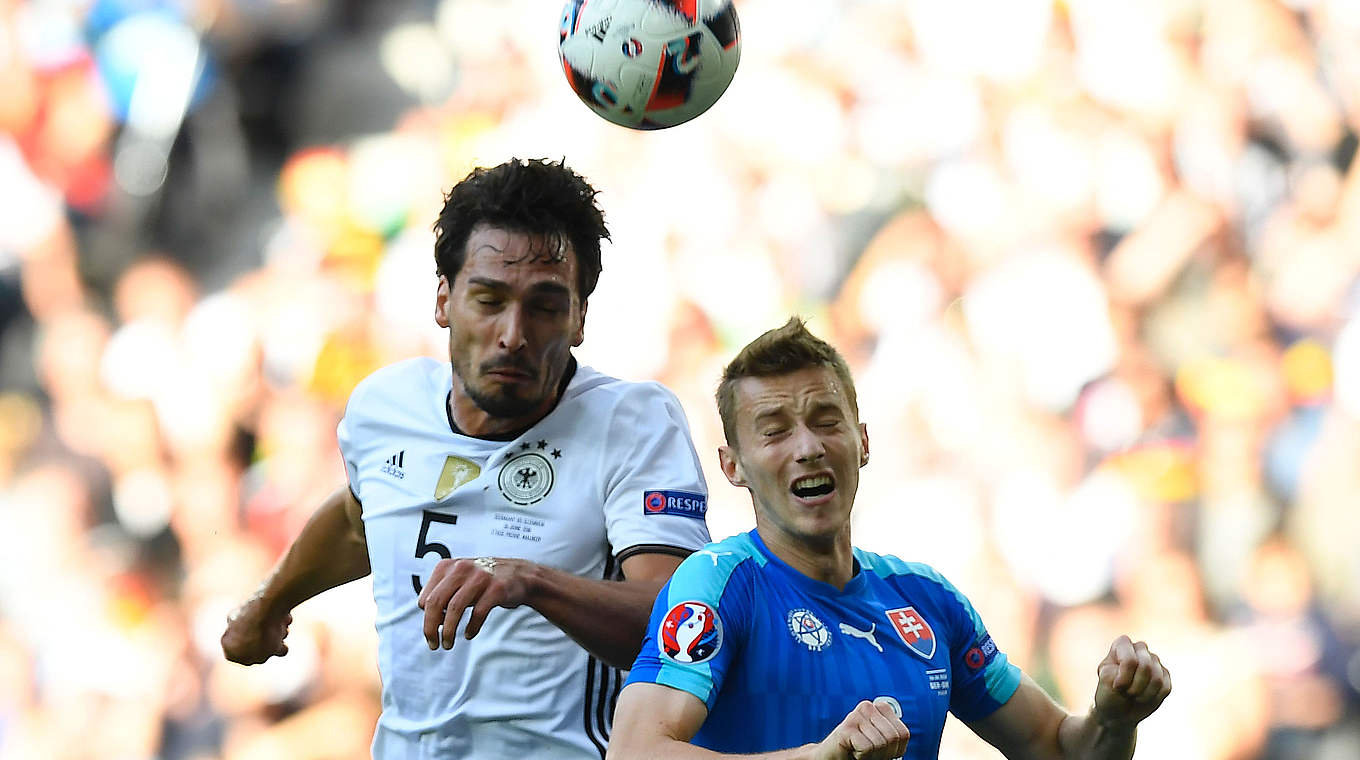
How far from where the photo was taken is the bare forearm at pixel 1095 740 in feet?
7.40

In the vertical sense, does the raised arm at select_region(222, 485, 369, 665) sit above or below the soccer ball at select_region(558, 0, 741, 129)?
below

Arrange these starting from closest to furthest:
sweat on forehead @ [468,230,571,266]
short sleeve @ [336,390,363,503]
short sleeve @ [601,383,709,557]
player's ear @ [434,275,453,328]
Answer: short sleeve @ [601,383,709,557] < sweat on forehead @ [468,230,571,266] < player's ear @ [434,275,453,328] < short sleeve @ [336,390,363,503]

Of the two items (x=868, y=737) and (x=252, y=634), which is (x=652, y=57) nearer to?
(x=252, y=634)

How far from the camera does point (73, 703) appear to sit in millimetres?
5699

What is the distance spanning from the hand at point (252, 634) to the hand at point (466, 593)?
2.92 ft

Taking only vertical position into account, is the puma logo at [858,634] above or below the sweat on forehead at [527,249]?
below

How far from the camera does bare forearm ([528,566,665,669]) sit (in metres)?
2.22

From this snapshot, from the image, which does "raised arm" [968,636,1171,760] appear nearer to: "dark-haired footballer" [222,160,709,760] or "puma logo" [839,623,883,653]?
"puma logo" [839,623,883,653]

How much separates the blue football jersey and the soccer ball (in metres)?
1.10

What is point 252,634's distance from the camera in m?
2.89

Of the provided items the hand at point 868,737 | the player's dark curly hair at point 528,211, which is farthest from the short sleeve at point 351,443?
the hand at point 868,737

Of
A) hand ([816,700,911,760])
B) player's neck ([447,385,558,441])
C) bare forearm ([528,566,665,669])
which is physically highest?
player's neck ([447,385,558,441])

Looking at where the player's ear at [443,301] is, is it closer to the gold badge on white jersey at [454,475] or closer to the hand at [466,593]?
the gold badge on white jersey at [454,475]

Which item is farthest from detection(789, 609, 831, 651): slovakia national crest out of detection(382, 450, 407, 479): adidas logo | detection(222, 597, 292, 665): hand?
detection(222, 597, 292, 665): hand
